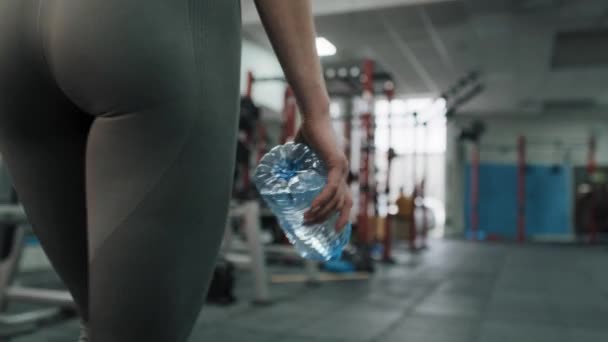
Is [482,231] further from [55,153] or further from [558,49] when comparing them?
[55,153]

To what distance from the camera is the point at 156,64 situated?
0.42m

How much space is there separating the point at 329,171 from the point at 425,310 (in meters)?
2.70

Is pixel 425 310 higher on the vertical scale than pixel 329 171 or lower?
lower

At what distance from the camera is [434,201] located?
11391 millimetres

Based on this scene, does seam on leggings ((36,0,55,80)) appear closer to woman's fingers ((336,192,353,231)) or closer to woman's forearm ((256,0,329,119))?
woman's forearm ((256,0,329,119))

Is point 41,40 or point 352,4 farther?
point 352,4

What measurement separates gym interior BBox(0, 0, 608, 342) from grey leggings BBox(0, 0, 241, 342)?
3cm

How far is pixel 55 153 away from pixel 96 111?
0.28 ft

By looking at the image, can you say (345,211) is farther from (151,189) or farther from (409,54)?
(409,54)

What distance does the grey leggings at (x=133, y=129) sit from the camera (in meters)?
0.42

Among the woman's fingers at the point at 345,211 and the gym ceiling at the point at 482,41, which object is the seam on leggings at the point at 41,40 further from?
the gym ceiling at the point at 482,41

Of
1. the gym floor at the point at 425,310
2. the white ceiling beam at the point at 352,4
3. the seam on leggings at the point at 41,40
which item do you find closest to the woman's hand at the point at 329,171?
the seam on leggings at the point at 41,40

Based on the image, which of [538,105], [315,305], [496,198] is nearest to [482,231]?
[496,198]

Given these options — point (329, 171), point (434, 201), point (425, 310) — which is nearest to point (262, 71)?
point (425, 310)
